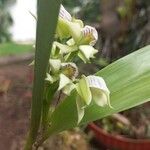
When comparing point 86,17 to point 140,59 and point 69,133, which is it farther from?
point 140,59

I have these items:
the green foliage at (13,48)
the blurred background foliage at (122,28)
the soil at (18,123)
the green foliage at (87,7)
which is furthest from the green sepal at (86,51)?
the green foliage at (13,48)

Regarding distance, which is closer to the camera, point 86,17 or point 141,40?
point 141,40

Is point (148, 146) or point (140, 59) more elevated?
point (140, 59)

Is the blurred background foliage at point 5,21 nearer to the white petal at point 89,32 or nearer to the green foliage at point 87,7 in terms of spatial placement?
the green foliage at point 87,7

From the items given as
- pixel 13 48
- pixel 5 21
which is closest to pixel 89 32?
pixel 13 48

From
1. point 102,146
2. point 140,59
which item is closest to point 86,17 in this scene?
point 102,146

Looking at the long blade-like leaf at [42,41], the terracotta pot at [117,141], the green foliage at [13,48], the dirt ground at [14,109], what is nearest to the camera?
the long blade-like leaf at [42,41]

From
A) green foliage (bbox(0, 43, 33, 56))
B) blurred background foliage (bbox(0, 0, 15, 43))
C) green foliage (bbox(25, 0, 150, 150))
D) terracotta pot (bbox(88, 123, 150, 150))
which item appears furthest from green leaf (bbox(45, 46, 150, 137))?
blurred background foliage (bbox(0, 0, 15, 43))
